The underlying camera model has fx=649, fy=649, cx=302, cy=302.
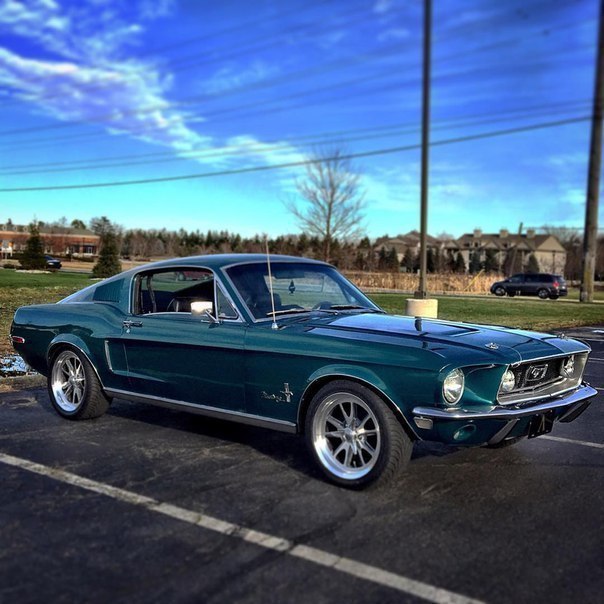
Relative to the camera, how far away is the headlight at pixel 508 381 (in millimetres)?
4160

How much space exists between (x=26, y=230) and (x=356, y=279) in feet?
324

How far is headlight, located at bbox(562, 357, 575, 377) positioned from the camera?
4707 mm

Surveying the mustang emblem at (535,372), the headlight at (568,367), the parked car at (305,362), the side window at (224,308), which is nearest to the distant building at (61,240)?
the parked car at (305,362)

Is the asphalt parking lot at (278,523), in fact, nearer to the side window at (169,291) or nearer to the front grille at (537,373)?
the front grille at (537,373)

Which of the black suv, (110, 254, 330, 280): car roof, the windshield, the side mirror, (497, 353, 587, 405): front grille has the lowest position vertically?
the black suv

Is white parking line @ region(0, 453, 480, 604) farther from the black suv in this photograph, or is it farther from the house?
the house

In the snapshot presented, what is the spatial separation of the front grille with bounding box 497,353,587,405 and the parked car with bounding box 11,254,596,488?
12 millimetres

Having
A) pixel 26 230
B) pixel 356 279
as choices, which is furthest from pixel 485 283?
pixel 26 230

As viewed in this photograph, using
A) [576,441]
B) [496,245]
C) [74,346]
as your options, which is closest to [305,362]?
[74,346]

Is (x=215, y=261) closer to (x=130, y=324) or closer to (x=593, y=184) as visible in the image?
(x=130, y=324)

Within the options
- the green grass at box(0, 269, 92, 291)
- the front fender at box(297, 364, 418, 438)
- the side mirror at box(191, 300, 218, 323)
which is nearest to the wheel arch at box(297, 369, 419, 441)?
the front fender at box(297, 364, 418, 438)

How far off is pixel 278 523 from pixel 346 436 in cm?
85

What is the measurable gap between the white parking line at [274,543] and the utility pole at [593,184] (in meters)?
25.1

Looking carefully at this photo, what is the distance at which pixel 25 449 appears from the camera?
4984 millimetres
